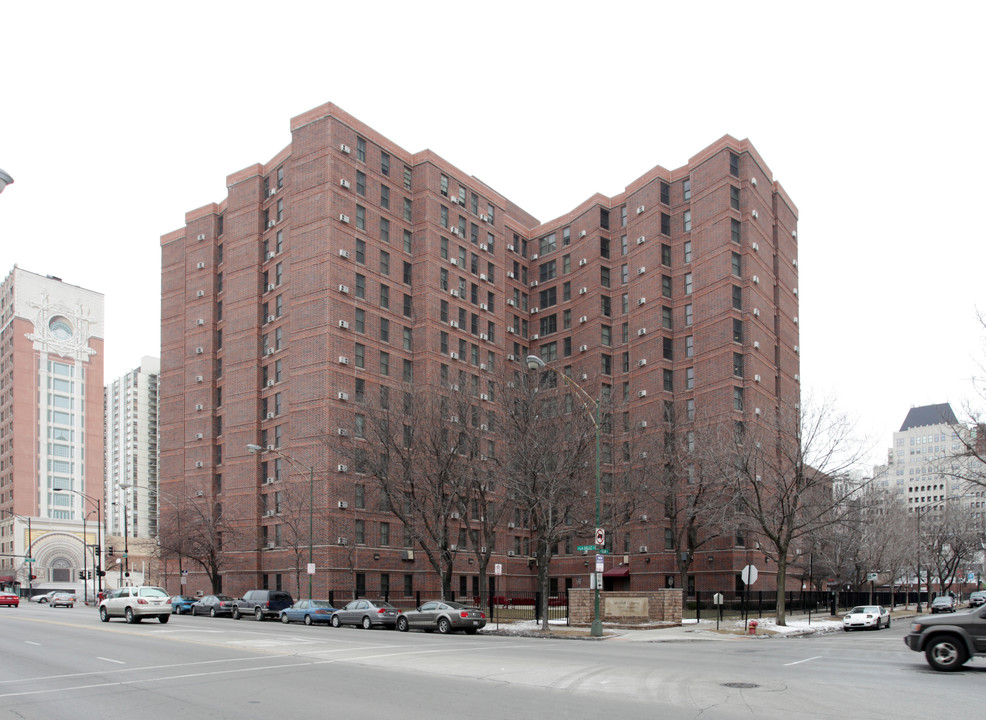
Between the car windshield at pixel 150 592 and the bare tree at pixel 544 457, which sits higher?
the bare tree at pixel 544 457

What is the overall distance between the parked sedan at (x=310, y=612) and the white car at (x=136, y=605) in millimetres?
7555

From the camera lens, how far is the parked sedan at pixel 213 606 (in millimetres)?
48188

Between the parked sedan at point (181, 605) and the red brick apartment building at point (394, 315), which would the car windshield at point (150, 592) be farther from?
the parked sedan at point (181, 605)

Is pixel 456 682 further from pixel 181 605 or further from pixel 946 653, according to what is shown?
pixel 181 605

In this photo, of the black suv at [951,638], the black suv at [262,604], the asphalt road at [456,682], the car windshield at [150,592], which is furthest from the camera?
the black suv at [262,604]

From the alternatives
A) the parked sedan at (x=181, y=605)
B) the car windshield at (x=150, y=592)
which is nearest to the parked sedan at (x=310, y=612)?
the car windshield at (x=150, y=592)

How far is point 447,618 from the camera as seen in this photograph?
34.6m

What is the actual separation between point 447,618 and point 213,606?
2000 cm

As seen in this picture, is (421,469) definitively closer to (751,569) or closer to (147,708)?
(751,569)

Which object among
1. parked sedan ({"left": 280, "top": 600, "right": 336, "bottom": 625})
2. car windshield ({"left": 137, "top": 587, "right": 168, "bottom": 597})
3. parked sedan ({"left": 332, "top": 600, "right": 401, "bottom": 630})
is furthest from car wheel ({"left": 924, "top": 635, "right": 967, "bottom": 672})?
parked sedan ({"left": 280, "top": 600, "right": 336, "bottom": 625})

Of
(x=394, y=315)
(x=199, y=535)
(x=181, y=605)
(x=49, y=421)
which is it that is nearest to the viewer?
(x=181, y=605)

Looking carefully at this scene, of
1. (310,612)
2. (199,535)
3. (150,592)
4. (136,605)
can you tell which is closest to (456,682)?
(136,605)

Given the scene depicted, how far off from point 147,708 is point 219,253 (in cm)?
6185

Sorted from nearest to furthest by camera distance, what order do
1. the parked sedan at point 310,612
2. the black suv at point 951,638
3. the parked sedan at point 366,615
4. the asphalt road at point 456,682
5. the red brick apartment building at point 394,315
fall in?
the asphalt road at point 456,682 → the black suv at point 951,638 → the parked sedan at point 366,615 → the parked sedan at point 310,612 → the red brick apartment building at point 394,315
